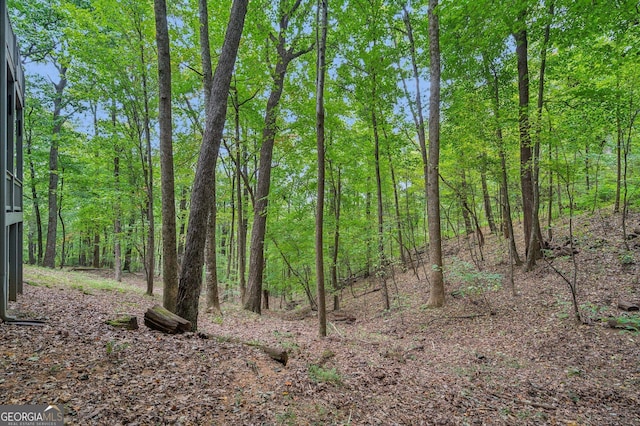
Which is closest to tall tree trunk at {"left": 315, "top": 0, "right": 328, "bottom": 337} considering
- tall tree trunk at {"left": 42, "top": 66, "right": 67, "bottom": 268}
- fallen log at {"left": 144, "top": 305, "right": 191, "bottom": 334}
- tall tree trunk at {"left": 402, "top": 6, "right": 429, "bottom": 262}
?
fallen log at {"left": 144, "top": 305, "right": 191, "bottom": 334}

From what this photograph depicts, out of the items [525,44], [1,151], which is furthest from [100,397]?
[525,44]

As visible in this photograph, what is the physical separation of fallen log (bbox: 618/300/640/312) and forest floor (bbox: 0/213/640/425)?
183mm

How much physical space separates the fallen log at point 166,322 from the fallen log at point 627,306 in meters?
9.13

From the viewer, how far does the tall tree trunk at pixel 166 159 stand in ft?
20.2

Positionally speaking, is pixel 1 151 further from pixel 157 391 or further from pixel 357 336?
pixel 357 336

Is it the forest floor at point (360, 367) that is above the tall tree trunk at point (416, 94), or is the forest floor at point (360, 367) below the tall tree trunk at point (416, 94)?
below

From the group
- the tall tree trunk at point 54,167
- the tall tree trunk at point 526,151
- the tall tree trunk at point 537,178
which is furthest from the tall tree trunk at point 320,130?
the tall tree trunk at point 54,167

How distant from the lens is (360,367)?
16.7 ft

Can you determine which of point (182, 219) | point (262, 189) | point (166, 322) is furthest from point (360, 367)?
point (182, 219)

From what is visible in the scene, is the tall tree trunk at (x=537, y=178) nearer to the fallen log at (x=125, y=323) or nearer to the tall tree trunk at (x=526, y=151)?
the tall tree trunk at (x=526, y=151)

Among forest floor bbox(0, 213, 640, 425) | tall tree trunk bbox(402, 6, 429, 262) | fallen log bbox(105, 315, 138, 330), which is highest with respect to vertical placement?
tall tree trunk bbox(402, 6, 429, 262)

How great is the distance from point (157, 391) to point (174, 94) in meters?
9.94

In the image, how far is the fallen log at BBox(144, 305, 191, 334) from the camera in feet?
16.5

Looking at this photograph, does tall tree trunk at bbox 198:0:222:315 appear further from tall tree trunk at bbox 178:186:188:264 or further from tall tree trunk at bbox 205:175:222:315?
tall tree trunk at bbox 178:186:188:264
